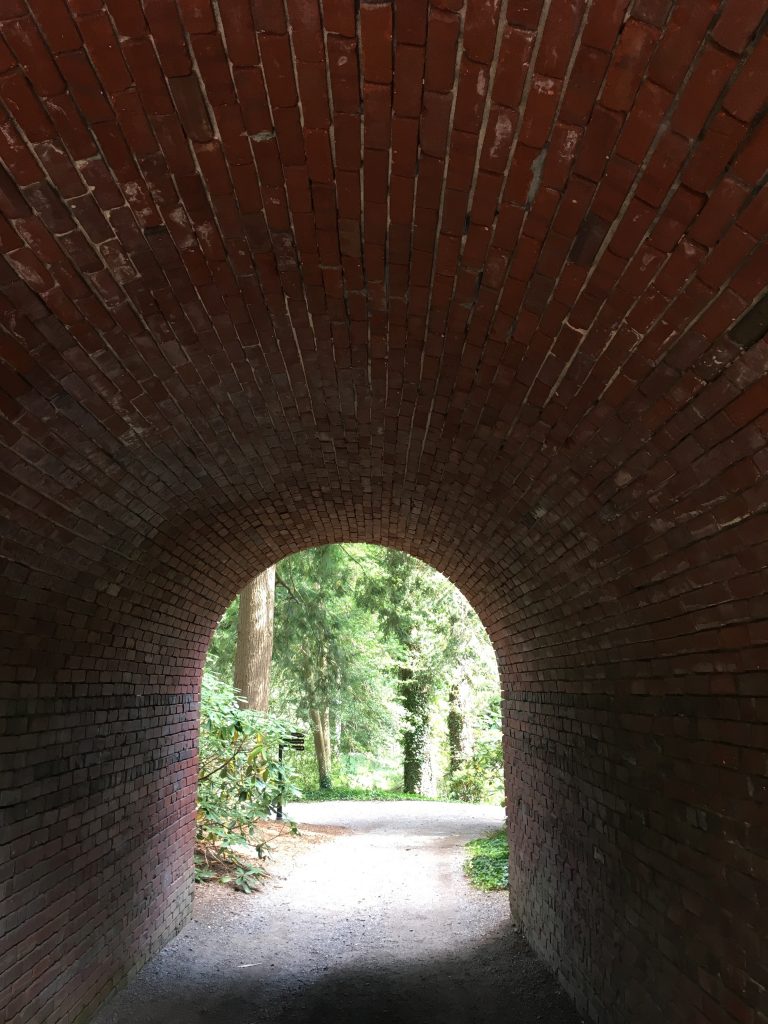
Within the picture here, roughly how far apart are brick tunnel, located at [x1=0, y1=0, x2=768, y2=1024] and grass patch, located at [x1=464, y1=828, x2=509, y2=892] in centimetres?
404

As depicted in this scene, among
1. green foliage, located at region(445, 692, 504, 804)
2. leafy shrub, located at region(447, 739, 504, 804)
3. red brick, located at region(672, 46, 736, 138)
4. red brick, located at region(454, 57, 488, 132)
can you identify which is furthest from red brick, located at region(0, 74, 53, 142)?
leafy shrub, located at region(447, 739, 504, 804)

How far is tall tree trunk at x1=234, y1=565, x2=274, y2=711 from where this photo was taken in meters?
16.2

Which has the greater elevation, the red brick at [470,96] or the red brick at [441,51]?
the red brick at [441,51]

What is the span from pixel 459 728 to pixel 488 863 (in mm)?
14070

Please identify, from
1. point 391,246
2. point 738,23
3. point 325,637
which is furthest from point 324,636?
point 738,23

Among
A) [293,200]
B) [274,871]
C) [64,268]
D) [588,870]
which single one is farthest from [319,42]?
[274,871]

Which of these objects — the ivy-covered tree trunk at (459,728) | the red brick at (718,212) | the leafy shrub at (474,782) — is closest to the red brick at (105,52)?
the red brick at (718,212)

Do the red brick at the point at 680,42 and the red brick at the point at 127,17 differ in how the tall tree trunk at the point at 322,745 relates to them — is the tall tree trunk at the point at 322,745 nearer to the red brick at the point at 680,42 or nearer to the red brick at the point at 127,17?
the red brick at the point at 127,17

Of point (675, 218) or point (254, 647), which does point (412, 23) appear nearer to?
point (675, 218)

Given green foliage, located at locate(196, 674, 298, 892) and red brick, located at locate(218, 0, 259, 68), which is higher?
red brick, located at locate(218, 0, 259, 68)

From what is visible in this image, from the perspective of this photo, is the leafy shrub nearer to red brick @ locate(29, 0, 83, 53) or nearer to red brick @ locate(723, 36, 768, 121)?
red brick @ locate(723, 36, 768, 121)

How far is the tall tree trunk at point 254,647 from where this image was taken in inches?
639

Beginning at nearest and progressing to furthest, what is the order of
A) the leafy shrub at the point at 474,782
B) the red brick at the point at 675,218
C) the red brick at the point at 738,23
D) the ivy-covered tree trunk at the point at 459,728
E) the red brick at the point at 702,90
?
the red brick at the point at 738,23
the red brick at the point at 702,90
the red brick at the point at 675,218
the leafy shrub at the point at 474,782
the ivy-covered tree trunk at the point at 459,728

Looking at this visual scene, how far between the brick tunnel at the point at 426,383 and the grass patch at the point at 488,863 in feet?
13.2
